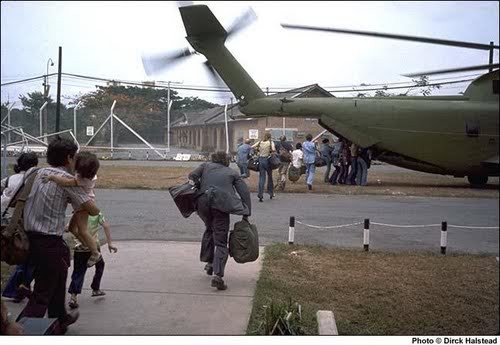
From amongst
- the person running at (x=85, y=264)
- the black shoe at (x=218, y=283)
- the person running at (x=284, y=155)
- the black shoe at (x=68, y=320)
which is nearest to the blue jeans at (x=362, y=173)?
the person running at (x=284, y=155)

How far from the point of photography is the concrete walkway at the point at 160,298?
254 centimetres

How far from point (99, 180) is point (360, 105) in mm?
1525

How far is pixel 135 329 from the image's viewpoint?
2.49 m

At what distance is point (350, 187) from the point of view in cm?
300

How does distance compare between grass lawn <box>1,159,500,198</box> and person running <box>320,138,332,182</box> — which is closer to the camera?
grass lawn <box>1,159,500,198</box>

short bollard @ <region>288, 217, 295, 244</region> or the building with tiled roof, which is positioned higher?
the building with tiled roof

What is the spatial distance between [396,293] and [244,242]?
0.99 m

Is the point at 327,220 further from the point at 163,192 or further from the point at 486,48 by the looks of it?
the point at 486,48

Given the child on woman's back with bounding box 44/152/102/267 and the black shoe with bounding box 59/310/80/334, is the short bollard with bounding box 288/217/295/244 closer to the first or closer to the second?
the child on woman's back with bounding box 44/152/102/267

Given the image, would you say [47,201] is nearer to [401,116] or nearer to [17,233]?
[17,233]

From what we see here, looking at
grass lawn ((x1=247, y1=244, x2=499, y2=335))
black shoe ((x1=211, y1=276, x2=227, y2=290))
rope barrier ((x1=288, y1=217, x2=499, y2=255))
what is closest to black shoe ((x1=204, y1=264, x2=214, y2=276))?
black shoe ((x1=211, y1=276, x2=227, y2=290))

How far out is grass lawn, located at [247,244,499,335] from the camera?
8.39 ft

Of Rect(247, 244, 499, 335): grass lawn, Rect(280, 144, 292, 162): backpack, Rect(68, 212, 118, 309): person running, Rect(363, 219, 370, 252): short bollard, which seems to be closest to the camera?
Rect(247, 244, 499, 335): grass lawn

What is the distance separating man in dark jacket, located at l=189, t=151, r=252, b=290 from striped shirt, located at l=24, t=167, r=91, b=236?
2.75 feet
